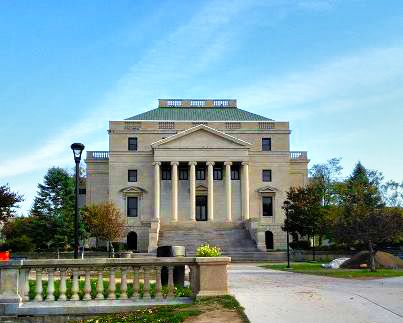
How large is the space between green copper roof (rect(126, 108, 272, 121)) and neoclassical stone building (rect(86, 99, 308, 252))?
135 mm

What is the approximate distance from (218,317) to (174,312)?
3.71 feet

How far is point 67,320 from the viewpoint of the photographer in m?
13.2

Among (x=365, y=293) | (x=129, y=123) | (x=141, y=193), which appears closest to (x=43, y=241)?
(x=141, y=193)

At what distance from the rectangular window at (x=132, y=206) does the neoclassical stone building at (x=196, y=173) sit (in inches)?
5.0

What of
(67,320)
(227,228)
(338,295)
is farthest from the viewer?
(227,228)

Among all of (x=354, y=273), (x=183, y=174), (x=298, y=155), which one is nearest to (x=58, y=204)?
(x=183, y=174)

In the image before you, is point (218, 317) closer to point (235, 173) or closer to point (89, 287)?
point (89, 287)

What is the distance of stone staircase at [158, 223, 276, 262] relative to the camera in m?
56.8

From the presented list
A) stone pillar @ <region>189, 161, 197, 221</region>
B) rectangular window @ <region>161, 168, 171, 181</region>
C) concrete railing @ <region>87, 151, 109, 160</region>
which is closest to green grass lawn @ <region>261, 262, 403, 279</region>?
stone pillar @ <region>189, 161, 197, 221</region>

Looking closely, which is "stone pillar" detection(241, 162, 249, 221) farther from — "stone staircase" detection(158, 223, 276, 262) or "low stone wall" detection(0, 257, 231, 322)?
"low stone wall" detection(0, 257, 231, 322)

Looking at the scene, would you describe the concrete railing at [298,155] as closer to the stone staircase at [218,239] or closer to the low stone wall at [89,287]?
the stone staircase at [218,239]

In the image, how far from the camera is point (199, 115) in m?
79.7

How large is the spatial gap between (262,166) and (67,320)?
209ft

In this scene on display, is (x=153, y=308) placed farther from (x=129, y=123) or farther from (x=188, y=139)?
(x=129, y=123)
